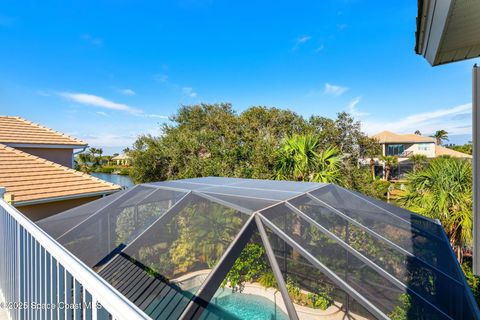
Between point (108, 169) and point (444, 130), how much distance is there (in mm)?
75102

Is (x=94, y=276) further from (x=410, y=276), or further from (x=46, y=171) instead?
(x=46, y=171)

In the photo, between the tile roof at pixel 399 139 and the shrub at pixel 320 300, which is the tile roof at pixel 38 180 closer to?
the shrub at pixel 320 300

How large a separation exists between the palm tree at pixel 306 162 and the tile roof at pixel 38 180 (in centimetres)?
668

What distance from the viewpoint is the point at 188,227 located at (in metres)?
3.07

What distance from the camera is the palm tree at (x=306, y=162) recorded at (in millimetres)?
8805

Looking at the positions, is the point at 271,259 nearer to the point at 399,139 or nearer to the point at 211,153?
the point at 211,153

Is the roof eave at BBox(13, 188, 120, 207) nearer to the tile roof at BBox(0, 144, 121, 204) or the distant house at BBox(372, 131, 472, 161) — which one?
A: the tile roof at BBox(0, 144, 121, 204)

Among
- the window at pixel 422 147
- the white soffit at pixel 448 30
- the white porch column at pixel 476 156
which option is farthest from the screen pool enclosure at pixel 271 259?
the window at pixel 422 147

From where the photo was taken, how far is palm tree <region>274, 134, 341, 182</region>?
28.9ft

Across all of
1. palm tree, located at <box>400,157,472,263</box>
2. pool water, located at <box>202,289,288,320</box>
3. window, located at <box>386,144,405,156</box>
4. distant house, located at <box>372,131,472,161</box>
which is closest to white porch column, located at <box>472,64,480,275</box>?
pool water, located at <box>202,289,288,320</box>

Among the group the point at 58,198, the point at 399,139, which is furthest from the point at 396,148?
the point at 58,198

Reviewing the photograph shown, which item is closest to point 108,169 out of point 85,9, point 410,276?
point 85,9

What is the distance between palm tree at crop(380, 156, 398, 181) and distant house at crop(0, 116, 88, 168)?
32540 mm

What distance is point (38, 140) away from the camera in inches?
421
